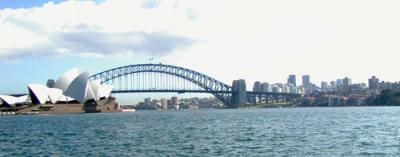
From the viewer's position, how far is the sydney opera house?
111m

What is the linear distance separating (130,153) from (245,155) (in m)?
5.01

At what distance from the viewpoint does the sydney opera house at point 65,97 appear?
111m

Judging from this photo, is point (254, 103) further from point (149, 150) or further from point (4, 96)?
point (149, 150)

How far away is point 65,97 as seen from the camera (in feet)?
374

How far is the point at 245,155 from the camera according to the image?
24062 millimetres

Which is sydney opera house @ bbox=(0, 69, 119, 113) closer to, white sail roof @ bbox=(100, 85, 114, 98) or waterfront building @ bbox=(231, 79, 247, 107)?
white sail roof @ bbox=(100, 85, 114, 98)

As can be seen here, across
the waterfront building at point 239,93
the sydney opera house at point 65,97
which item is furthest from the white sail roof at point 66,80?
the waterfront building at point 239,93

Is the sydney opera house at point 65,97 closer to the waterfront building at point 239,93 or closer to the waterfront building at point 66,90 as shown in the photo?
the waterfront building at point 66,90

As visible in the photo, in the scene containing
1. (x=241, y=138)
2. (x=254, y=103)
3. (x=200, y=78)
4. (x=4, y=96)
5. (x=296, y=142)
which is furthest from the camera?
(x=254, y=103)

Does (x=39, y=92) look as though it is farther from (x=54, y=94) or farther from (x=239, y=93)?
(x=239, y=93)

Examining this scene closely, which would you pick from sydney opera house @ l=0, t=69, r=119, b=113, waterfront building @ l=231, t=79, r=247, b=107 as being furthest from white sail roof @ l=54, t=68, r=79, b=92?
waterfront building @ l=231, t=79, r=247, b=107

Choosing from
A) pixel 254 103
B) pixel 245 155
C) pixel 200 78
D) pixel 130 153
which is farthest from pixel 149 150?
pixel 254 103

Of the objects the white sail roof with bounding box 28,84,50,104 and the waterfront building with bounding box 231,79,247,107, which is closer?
the white sail roof with bounding box 28,84,50,104

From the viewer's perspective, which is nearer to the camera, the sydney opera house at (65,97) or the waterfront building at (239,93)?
the sydney opera house at (65,97)
